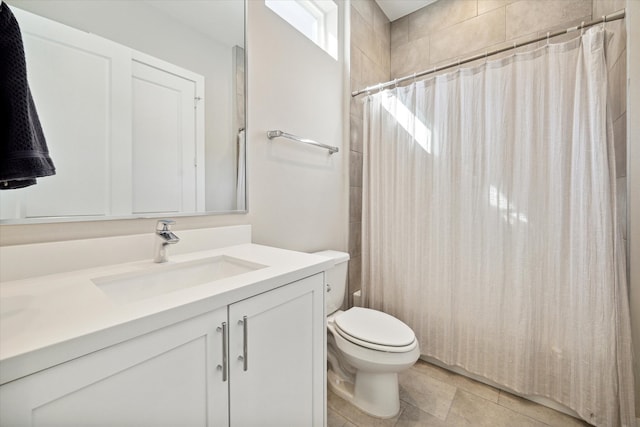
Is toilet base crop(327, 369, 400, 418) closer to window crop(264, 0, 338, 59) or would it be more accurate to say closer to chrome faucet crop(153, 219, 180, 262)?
chrome faucet crop(153, 219, 180, 262)

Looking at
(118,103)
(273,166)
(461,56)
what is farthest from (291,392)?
(461,56)

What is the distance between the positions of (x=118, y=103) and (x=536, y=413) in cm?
229

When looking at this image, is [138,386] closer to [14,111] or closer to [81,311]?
[81,311]

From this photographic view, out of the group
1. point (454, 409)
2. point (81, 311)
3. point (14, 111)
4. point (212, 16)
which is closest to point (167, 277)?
point (81, 311)

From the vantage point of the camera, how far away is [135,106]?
984 millimetres

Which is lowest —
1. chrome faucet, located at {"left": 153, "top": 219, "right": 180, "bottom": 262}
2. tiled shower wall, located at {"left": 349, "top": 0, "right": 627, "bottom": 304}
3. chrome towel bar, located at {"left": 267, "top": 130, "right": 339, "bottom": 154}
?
chrome faucet, located at {"left": 153, "top": 219, "right": 180, "bottom": 262}

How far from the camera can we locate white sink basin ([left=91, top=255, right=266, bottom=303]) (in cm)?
81

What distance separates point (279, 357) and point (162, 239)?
→ 553 millimetres

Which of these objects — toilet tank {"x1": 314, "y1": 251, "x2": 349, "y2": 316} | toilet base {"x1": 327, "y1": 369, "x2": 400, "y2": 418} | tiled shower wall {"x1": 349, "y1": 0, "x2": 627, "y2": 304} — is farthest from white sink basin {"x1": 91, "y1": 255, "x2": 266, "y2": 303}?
tiled shower wall {"x1": 349, "y1": 0, "x2": 627, "y2": 304}

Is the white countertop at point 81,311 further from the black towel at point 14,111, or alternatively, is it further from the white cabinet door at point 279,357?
the black towel at point 14,111

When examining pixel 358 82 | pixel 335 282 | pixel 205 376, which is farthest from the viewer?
pixel 358 82

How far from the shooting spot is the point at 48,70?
0.81 m

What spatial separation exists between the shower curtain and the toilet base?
1.63 ft

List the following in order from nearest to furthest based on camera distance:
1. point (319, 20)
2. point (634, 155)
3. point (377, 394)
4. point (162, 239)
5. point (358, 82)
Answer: point (162, 239)
point (634, 155)
point (377, 394)
point (319, 20)
point (358, 82)
